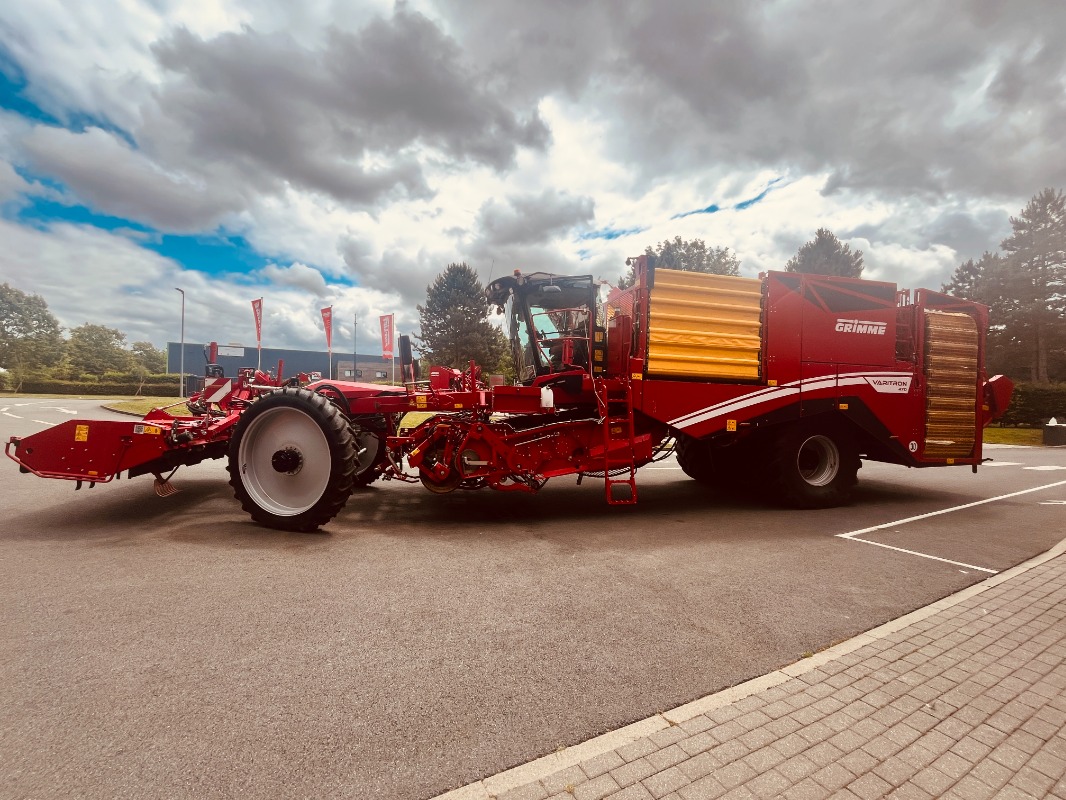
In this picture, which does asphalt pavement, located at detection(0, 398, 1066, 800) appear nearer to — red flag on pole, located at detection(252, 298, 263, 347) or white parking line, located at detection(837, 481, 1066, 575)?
white parking line, located at detection(837, 481, 1066, 575)

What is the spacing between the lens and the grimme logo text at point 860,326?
6484mm

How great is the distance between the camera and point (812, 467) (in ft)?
22.6

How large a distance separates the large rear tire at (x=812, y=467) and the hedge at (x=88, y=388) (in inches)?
1876

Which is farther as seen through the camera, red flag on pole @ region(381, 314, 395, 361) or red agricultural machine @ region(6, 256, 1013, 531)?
red flag on pole @ region(381, 314, 395, 361)

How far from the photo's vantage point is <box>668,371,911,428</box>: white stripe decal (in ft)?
19.9

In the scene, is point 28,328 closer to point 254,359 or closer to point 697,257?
point 254,359

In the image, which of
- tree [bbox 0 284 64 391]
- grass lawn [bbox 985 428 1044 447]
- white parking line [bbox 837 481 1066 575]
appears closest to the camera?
white parking line [bbox 837 481 1066 575]

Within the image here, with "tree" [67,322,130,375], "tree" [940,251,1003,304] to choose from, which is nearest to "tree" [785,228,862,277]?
"tree" [940,251,1003,304]

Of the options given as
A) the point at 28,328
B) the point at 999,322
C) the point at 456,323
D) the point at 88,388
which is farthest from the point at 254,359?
the point at 999,322

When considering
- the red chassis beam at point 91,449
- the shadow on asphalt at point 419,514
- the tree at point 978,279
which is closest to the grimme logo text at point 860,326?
the shadow on asphalt at point 419,514

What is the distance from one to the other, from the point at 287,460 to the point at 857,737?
4.64m

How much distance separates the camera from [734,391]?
6133 millimetres

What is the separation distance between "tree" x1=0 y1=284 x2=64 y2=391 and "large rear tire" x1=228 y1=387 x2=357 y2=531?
60.1 m

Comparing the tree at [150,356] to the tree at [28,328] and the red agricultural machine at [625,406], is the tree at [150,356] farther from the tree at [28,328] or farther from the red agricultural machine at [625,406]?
the red agricultural machine at [625,406]
